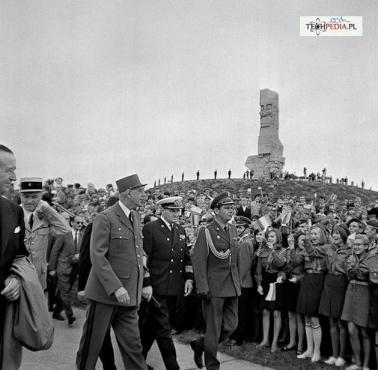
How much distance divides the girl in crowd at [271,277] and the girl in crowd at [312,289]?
44 cm

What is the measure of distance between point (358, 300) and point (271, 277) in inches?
60.9

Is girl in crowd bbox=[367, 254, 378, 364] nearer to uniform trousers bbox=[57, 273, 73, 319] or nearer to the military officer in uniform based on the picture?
the military officer in uniform

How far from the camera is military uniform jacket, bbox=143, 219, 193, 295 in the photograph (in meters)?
5.57

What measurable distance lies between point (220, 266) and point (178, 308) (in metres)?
1.12

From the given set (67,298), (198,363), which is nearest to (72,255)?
(67,298)

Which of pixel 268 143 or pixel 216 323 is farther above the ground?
pixel 268 143

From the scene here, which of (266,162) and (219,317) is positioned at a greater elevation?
(266,162)

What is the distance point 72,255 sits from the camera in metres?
8.16

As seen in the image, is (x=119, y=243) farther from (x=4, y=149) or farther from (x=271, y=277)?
(x=271, y=277)

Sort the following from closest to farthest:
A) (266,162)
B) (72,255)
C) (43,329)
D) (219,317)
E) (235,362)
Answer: (43,329) < (219,317) < (235,362) < (72,255) < (266,162)

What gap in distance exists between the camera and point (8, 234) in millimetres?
2734

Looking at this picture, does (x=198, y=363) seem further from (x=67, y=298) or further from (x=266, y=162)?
(x=266, y=162)

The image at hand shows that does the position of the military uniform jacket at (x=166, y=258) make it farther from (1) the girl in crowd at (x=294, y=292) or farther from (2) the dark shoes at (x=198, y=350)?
(1) the girl in crowd at (x=294, y=292)

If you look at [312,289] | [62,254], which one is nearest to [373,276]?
[312,289]
